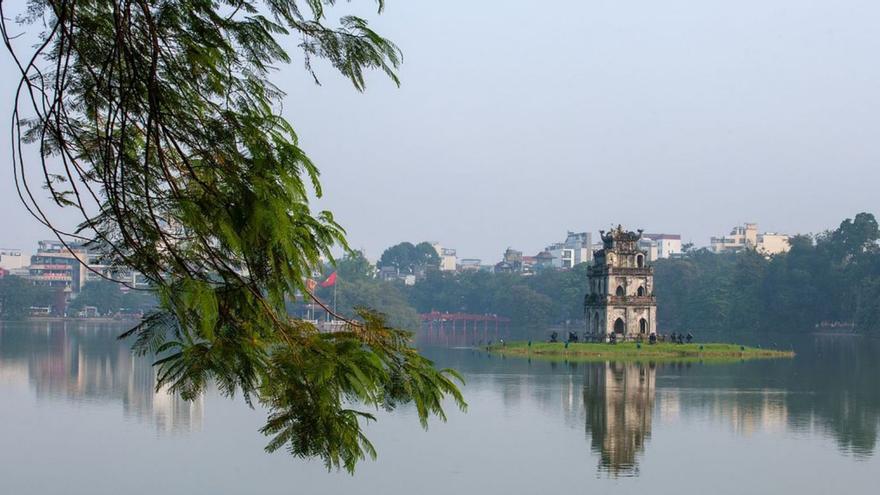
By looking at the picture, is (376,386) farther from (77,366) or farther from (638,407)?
(77,366)

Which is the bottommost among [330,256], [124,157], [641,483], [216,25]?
[641,483]

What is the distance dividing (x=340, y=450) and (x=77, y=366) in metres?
51.2

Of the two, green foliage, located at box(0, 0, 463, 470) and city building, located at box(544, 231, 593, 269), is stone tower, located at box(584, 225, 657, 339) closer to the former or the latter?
green foliage, located at box(0, 0, 463, 470)

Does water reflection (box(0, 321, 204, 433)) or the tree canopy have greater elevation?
the tree canopy

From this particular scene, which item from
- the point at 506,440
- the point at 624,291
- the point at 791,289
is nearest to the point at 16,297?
the point at 791,289

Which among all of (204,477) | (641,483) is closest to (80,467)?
(204,477)

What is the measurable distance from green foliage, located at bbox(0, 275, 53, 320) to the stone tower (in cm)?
8183

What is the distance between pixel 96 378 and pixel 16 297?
88.1m

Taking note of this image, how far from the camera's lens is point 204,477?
26.1 m

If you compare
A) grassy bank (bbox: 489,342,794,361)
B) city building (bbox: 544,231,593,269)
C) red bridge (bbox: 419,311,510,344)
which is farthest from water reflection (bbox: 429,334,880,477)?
city building (bbox: 544,231,593,269)

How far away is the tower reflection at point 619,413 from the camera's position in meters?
29.9

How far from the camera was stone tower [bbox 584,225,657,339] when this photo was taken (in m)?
68.1

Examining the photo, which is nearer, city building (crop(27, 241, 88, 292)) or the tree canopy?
the tree canopy

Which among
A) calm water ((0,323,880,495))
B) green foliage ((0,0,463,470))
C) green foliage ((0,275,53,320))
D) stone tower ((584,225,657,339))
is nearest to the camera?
green foliage ((0,0,463,470))
